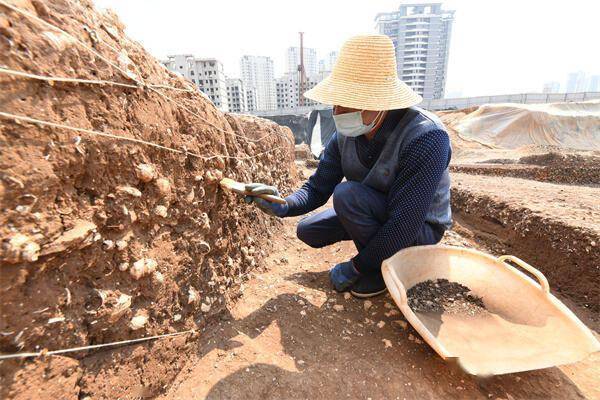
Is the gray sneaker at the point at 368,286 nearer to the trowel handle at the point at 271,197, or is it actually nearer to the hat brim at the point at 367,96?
the trowel handle at the point at 271,197

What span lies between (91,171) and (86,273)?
13.1 inches

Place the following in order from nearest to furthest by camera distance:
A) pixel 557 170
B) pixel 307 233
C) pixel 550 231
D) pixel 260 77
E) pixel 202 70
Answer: pixel 307 233
pixel 550 231
pixel 557 170
pixel 202 70
pixel 260 77

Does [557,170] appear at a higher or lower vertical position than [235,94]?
lower

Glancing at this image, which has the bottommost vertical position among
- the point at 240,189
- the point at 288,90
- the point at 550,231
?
the point at 550,231

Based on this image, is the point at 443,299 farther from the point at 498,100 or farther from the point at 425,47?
the point at 425,47

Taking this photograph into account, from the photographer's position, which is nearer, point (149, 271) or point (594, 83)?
point (149, 271)

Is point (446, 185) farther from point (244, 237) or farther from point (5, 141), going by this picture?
point (5, 141)

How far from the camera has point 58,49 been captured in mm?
959

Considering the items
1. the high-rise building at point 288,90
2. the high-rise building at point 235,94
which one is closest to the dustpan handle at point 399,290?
the high-rise building at point 235,94

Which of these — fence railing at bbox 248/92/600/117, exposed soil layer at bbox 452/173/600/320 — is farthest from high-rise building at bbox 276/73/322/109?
exposed soil layer at bbox 452/173/600/320

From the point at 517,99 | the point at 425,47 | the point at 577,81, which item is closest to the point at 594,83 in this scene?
the point at 577,81

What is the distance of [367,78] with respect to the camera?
1.62 metres

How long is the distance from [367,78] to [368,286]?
118cm

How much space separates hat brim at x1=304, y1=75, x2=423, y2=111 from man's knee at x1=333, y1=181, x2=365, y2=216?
19.9 inches
